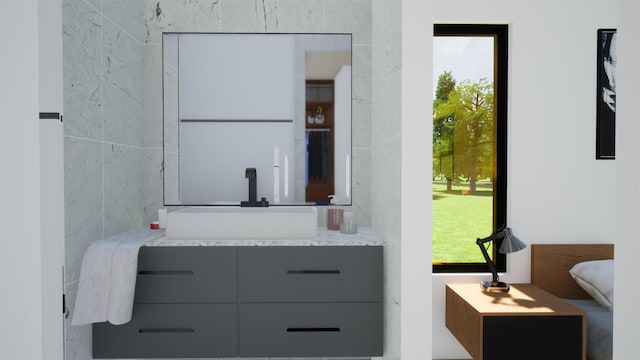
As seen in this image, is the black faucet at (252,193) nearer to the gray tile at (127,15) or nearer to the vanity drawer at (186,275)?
the vanity drawer at (186,275)

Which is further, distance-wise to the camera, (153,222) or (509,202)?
(509,202)

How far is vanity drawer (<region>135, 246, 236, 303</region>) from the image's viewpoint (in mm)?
1883

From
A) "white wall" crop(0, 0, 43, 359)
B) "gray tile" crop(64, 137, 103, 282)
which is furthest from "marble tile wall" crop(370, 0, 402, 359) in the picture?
"gray tile" crop(64, 137, 103, 282)

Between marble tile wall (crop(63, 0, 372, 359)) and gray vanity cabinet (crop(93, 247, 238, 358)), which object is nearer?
marble tile wall (crop(63, 0, 372, 359))

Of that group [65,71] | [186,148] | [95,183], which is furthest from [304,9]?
[95,183]

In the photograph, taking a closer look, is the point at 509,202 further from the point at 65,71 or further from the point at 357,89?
the point at 65,71

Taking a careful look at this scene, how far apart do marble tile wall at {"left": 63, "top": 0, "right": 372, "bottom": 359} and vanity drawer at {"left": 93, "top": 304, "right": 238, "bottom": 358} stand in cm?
12

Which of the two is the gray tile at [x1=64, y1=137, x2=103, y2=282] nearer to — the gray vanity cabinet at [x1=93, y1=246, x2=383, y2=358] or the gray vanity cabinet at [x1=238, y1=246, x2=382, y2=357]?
the gray vanity cabinet at [x1=93, y1=246, x2=383, y2=358]

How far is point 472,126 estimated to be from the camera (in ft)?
9.11

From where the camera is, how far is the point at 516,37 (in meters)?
2.55

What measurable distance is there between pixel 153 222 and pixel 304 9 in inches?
61.8

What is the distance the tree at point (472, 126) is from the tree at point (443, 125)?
0.02 m

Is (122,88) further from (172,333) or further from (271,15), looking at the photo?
(172,333)

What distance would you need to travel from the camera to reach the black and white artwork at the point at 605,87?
255cm
